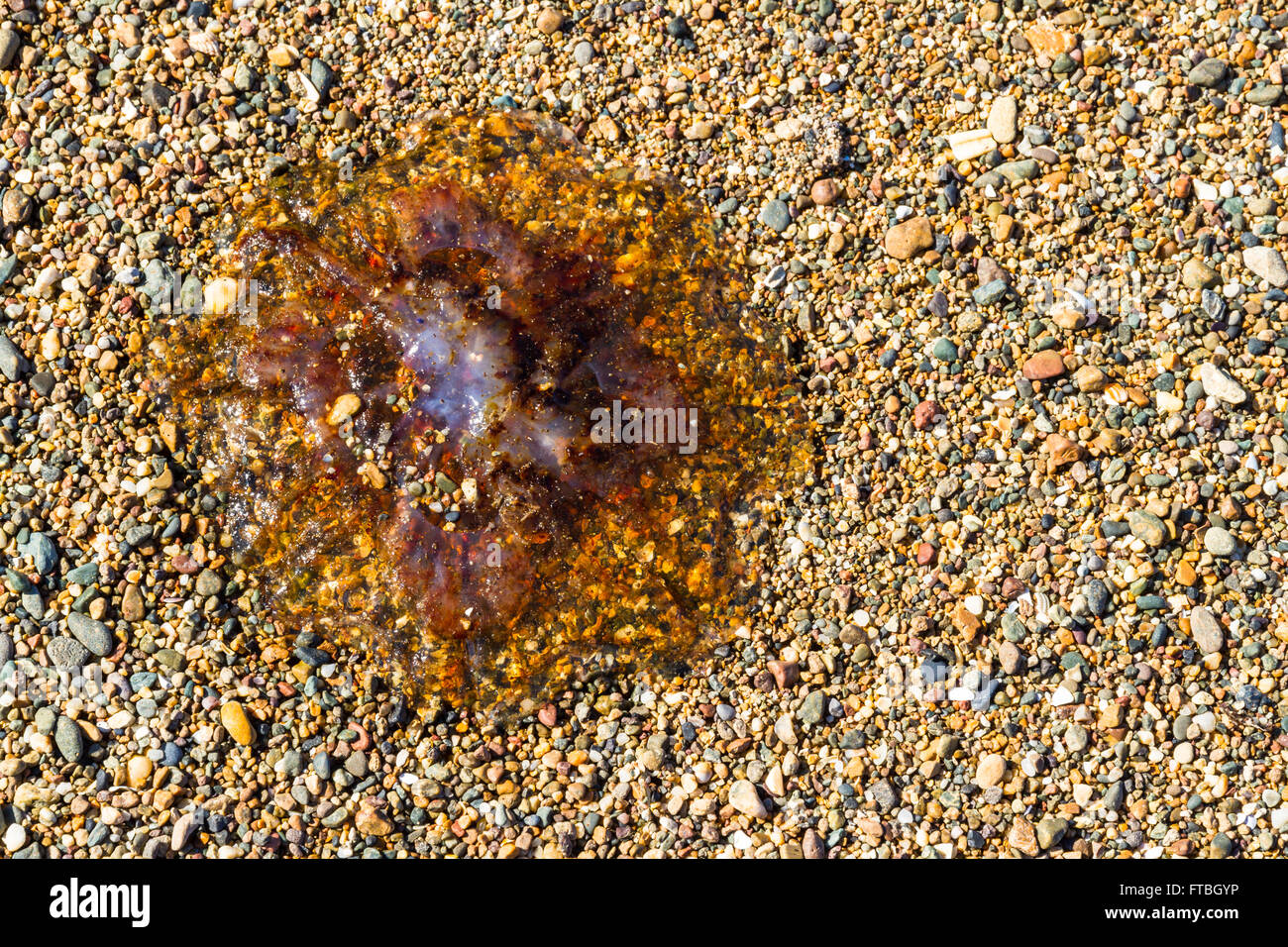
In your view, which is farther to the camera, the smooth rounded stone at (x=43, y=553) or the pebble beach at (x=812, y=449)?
the smooth rounded stone at (x=43, y=553)

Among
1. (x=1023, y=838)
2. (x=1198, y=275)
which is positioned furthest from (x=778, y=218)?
(x=1023, y=838)

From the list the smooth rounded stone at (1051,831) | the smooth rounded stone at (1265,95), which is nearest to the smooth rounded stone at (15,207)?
the smooth rounded stone at (1051,831)

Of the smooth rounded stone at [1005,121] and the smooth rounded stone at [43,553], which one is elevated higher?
the smooth rounded stone at [1005,121]

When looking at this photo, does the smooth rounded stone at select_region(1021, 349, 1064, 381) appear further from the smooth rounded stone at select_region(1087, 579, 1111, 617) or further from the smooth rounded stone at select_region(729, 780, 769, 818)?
the smooth rounded stone at select_region(729, 780, 769, 818)

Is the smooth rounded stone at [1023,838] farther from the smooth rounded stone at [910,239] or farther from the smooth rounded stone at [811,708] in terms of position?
the smooth rounded stone at [910,239]

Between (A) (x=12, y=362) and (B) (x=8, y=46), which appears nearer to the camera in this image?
(A) (x=12, y=362)

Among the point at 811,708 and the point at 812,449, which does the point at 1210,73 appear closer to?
the point at 812,449
